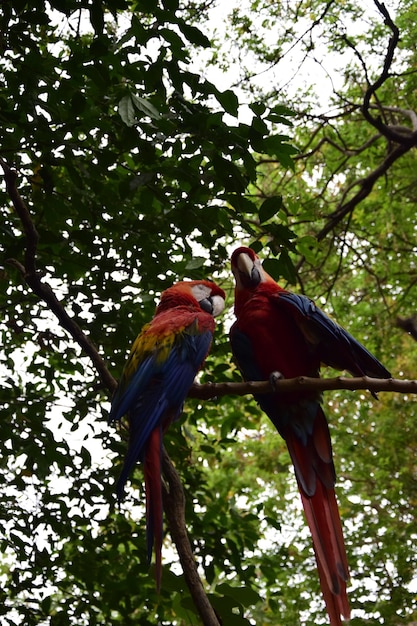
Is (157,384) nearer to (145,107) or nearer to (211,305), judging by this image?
(211,305)

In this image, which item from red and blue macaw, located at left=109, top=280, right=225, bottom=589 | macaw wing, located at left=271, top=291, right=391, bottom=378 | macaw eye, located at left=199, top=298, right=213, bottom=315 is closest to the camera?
red and blue macaw, located at left=109, top=280, right=225, bottom=589

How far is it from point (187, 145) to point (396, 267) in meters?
3.59

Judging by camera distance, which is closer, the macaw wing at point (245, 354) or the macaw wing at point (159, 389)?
the macaw wing at point (159, 389)

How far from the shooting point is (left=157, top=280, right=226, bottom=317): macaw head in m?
1.79

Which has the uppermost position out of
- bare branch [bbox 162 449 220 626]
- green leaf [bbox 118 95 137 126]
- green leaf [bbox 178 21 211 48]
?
green leaf [bbox 178 21 211 48]

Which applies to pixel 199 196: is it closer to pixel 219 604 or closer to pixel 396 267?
pixel 219 604

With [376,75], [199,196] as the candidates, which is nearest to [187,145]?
[199,196]

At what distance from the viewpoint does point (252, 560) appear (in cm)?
327

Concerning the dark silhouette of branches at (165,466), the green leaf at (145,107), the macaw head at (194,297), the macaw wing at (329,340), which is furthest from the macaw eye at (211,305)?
the green leaf at (145,107)

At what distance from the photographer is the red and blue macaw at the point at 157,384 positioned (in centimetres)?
126

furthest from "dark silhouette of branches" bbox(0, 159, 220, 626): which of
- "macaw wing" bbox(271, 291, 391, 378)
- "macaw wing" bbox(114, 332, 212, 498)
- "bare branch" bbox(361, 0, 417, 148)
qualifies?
"bare branch" bbox(361, 0, 417, 148)

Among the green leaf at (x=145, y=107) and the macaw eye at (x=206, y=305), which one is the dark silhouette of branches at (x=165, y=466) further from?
the green leaf at (x=145, y=107)

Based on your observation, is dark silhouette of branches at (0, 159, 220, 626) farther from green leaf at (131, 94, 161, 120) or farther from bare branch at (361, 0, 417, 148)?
bare branch at (361, 0, 417, 148)

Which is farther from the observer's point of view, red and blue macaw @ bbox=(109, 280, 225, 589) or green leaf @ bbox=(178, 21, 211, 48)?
green leaf @ bbox=(178, 21, 211, 48)
